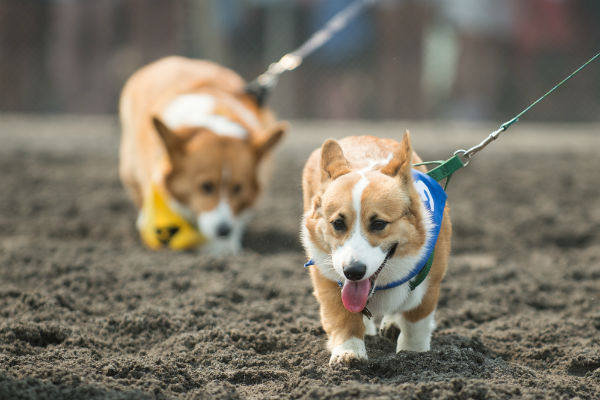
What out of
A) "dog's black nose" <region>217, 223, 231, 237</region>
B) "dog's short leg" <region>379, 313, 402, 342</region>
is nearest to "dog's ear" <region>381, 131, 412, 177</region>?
"dog's short leg" <region>379, 313, 402, 342</region>

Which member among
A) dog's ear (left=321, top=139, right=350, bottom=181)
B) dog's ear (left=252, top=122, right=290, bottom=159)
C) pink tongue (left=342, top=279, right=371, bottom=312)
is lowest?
pink tongue (left=342, top=279, right=371, bottom=312)

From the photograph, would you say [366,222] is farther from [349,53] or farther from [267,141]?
[349,53]

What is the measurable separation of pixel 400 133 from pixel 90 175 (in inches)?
142

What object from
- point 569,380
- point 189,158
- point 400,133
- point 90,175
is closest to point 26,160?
point 90,175

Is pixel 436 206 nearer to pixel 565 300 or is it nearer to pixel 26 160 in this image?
pixel 565 300

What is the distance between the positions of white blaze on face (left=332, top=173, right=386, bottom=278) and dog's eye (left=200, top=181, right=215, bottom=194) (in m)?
2.59

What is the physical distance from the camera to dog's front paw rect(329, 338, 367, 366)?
2.94m

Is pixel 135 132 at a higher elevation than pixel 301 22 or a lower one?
lower

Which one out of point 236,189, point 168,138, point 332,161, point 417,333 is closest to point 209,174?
point 236,189

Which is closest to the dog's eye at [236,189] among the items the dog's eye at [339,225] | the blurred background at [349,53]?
the dog's eye at [339,225]

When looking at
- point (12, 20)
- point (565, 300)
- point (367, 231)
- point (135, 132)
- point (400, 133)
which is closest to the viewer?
point (367, 231)

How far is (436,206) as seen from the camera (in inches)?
117

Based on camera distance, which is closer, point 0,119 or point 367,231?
point 367,231

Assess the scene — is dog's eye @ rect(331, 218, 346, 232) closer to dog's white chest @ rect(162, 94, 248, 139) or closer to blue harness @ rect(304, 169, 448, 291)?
blue harness @ rect(304, 169, 448, 291)
